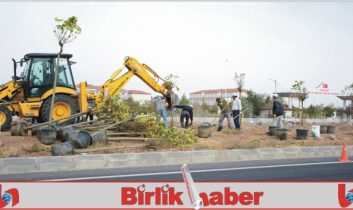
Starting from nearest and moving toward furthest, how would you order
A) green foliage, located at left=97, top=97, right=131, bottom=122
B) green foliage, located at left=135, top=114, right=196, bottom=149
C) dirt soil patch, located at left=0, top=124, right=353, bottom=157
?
dirt soil patch, located at left=0, top=124, right=353, bottom=157 → green foliage, located at left=135, top=114, right=196, bottom=149 → green foliage, located at left=97, top=97, right=131, bottom=122

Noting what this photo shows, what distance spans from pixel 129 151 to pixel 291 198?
8.16m

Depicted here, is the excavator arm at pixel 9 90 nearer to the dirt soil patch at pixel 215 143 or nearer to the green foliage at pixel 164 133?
the dirt soil patch at pixel 215 143

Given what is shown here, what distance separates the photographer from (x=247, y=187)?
21.7 ft

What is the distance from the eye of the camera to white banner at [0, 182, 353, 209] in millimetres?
5855

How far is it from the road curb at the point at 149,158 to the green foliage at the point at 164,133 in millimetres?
1371

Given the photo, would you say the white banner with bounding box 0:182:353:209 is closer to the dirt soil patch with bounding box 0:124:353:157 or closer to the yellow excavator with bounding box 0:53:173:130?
the dirt soil patch with bounding box 0:124:353:157

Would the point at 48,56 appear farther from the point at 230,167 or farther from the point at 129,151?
the point at 230,167

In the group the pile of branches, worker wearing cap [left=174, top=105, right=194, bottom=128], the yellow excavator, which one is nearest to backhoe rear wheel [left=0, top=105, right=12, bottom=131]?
the yellow excavator

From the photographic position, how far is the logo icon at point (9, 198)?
5.83 meters

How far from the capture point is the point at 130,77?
19609 mm

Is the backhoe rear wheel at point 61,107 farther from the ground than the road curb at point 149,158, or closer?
farther from the ground

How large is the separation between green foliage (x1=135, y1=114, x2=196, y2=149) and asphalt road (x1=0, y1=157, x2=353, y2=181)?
7.33ft

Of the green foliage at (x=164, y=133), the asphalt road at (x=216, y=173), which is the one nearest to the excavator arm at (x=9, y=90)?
the green foliage at (x=164, y=133)

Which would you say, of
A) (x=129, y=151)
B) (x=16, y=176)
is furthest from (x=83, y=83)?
(x=16, y=176)
